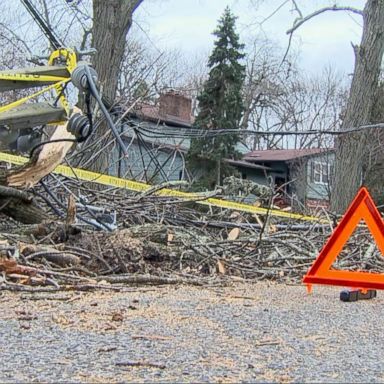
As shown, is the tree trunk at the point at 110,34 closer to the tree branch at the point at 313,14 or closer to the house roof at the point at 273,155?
the tree branch at the point at 313,14

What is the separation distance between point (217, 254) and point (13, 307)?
2.57m

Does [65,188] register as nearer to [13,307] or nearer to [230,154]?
[13,307]

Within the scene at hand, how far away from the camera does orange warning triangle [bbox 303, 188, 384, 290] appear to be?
4.48 meters

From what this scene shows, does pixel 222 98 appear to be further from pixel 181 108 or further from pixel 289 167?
pixel 289 167

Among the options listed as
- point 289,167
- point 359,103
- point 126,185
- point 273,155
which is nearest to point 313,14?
point 359,103

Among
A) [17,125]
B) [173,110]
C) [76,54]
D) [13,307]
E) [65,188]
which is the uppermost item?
[173,110]

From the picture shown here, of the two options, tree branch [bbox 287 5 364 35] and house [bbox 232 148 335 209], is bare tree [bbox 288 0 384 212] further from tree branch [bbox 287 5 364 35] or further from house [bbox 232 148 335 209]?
house [bbox 232 148 335 209]

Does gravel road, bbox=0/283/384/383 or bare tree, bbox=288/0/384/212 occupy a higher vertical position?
bare tree, bbox=288/0/384/212

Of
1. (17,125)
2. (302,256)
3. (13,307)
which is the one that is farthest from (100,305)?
(302,256)

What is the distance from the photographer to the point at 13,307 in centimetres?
378

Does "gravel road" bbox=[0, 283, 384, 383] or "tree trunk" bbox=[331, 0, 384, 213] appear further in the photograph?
"tree trunk" bbox=[331, 0, 384, 213]

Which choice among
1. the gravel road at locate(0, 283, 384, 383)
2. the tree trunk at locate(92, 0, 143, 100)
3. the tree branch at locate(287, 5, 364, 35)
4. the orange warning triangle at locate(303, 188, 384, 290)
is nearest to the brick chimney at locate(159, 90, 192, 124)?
the tree branch at locate(287, 5, 364, 35)

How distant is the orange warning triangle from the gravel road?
0.52 ft

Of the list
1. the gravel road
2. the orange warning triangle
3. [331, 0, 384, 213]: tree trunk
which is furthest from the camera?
[331, 0, 384, 213]: tree trunk
